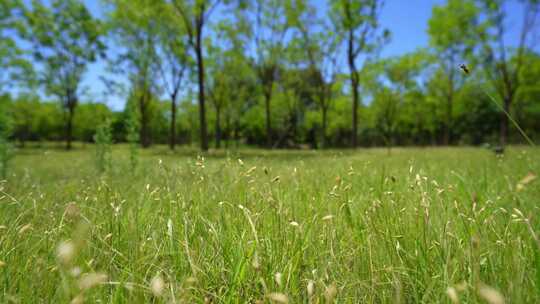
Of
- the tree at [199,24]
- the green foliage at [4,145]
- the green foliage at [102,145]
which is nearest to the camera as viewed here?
the green foliage at [4,145]

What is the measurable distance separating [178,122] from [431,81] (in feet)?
154

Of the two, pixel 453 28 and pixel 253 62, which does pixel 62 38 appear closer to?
pixel 253 62

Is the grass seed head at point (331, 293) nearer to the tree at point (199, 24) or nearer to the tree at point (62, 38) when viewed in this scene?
the tree at point (199, 24)

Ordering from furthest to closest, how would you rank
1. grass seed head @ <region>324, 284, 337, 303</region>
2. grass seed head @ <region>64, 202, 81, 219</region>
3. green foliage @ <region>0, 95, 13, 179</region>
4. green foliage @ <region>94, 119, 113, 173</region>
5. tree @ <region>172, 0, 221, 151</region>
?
1. tree @ <region>172, 0, 221, 151</region>
2. green foliage @ <region>94, 119, 113, 173</region>
3. green foliage @ <region>0, 95, 13, 179</region>
4. grass seed head @ <region>64, 202, 81, 219</region>
5. grass seed head @ <region>324, 284, 337, 303</region>

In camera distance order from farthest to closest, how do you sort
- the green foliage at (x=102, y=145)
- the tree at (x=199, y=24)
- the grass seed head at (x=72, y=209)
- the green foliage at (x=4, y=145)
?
the tree at (x=199, y=24) → the green foliage at (x=102, y=145) → the green foliage at (x=4, y=145) → the grass seed head at (x=72, y=209)

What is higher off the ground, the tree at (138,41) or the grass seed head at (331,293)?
the tree at (138,41)

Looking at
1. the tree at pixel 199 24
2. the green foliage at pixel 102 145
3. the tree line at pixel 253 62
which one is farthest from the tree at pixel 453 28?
the green foliage at pixel 102 145

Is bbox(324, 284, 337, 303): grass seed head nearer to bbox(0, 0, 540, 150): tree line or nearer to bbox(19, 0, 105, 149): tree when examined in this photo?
bbox(0, 0, 540, 150): tree line

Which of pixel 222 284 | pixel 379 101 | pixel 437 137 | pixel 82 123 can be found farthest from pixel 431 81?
pixel 82 123

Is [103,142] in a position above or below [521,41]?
below

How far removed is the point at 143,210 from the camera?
2.37 meters

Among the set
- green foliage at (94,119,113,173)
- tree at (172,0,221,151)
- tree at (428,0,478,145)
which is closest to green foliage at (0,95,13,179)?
green foliage at (94,119,113,173)

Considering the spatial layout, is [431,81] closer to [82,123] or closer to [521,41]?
[521,41]

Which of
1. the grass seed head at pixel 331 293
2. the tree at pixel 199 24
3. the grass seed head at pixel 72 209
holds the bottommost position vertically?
the grass seed head at pixel 331 293
